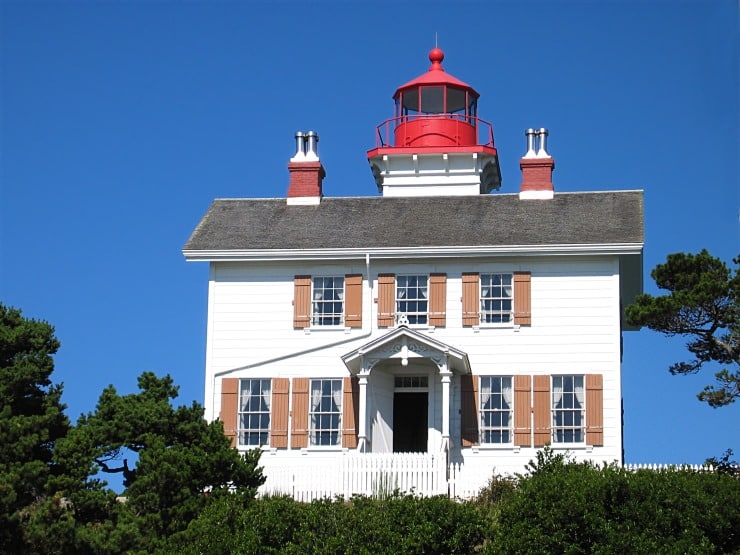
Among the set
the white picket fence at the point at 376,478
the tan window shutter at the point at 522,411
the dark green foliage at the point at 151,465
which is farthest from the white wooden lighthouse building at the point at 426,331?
the dark green foliage at the point at 151,465

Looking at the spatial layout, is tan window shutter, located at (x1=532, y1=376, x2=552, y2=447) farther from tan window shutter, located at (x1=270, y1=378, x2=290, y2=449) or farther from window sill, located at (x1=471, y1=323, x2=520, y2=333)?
tan window shutter, located at (x1=270, y1=378, x2=290, y2=449)

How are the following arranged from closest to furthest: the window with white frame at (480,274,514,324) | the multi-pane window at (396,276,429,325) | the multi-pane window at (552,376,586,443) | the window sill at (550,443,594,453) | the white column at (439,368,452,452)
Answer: the white column at (439,368,452,452), the window sill at (550,443,594,453), the multi-pane window at (552,376,586,443), the window with white frame at (480,274,514,324), the multi-pane window at (396,276,429,325)

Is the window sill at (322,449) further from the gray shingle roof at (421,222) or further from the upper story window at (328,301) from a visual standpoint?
the gray shingle roof at (421,222)

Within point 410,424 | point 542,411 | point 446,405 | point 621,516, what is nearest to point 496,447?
point 542,411

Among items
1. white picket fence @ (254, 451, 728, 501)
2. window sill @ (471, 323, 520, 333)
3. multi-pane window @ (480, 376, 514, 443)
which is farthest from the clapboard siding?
white picket fence @ (254, 451, 728, 501)

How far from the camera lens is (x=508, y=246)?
3141 cm

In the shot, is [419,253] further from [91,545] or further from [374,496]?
[91,545]

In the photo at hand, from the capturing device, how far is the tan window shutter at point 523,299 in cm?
3139

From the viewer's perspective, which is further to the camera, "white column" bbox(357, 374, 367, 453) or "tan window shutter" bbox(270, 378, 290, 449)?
"tan window shutter" bbox(270, 378, 290, 449)

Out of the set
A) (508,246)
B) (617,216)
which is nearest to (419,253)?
Result: (508,246)

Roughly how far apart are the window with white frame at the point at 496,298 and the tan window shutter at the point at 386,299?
1891 millimetres

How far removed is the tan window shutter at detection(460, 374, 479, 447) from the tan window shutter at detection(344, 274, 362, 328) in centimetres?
262

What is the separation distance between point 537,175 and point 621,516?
11644 mm

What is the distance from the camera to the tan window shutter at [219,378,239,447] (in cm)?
3159
